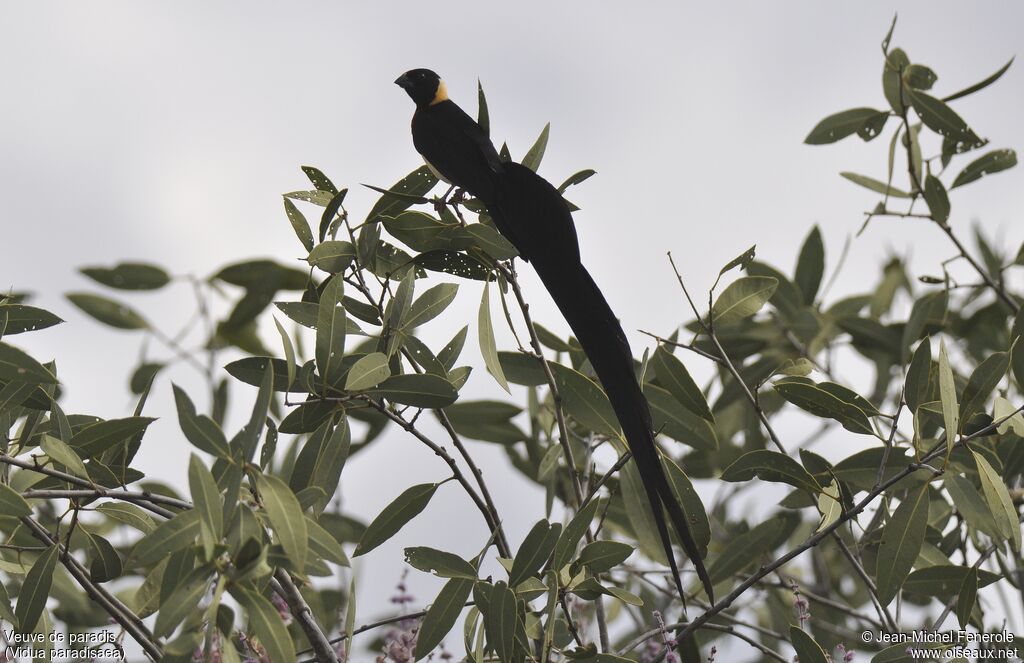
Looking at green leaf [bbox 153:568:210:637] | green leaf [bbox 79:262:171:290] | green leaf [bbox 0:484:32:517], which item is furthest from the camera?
green leaf [bbox 79:262:171:290]

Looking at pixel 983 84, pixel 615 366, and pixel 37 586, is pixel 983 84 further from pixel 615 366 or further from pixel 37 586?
pixel 37 586

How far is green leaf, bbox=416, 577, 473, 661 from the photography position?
1.49 m

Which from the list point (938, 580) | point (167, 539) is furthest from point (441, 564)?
point (938, 580)

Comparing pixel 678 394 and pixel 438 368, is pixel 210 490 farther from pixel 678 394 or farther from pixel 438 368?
pixel 678 394

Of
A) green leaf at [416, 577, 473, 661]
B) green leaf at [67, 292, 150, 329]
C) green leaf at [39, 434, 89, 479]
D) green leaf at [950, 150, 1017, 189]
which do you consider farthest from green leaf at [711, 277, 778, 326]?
green leaf at [67, 292, 150, 329]

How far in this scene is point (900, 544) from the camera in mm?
1514

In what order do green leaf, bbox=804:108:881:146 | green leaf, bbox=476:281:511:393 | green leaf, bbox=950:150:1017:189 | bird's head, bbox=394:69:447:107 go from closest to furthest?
green leaf, bbox=476:281:511:393 → bird's head, bbox=394:69:447:107 → green leaf, bbox=804:108:881:146 → green leaf, bbox=950:150:1017:189

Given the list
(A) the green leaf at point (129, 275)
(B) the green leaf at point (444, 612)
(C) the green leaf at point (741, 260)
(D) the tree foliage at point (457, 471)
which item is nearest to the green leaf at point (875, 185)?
(D) the tree foliage at point (457, 471)

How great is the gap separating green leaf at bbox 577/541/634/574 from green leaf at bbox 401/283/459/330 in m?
0.47

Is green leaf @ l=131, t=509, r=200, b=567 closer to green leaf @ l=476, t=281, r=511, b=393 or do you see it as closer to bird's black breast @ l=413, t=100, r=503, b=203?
green leaf @ l=476, t=281, r=511, b=393

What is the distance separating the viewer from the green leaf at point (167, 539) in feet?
3.92

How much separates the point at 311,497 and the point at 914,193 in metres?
1.67

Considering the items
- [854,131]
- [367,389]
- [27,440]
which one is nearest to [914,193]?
[854,131]

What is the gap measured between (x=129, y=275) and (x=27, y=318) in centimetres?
109
